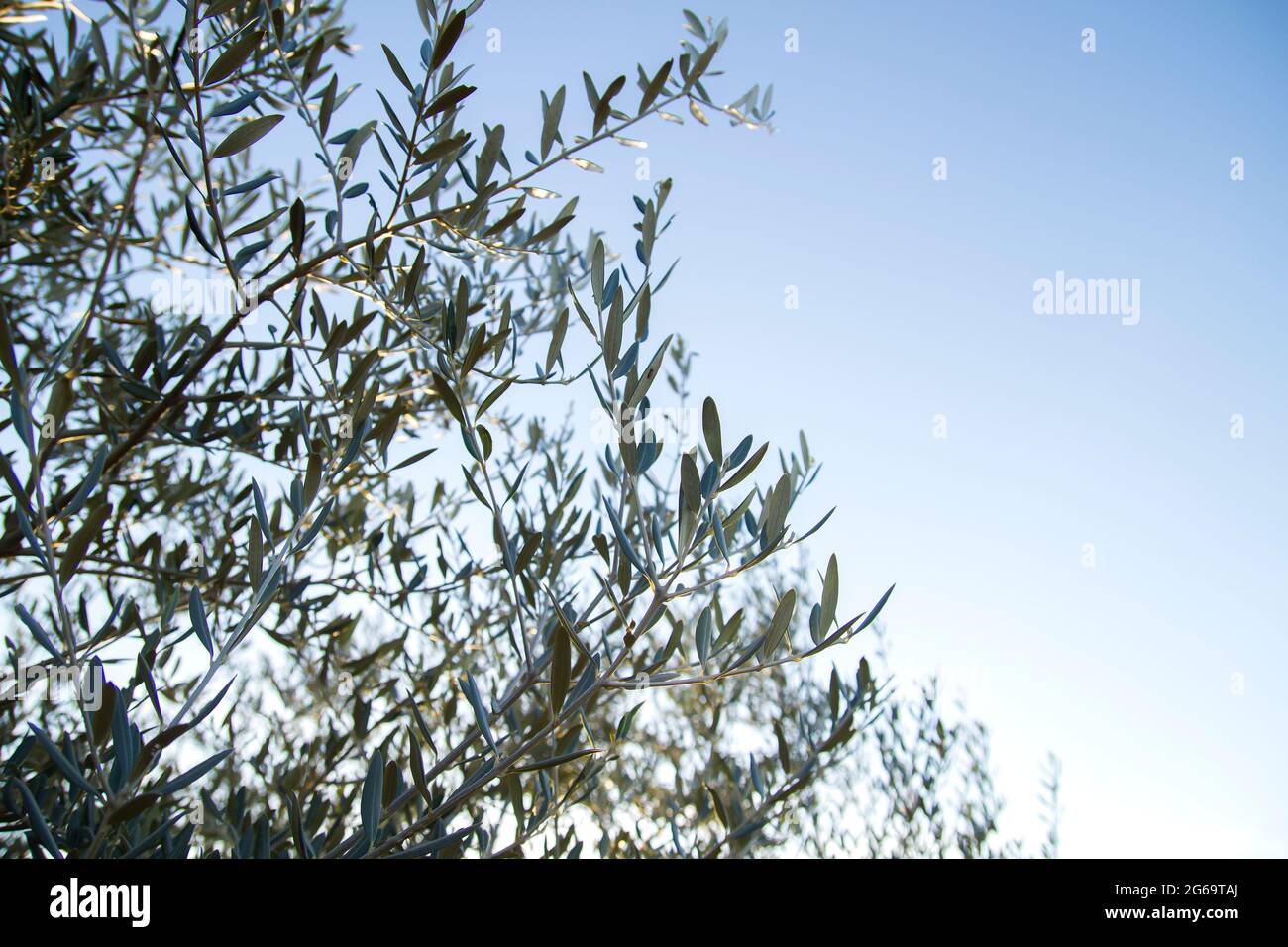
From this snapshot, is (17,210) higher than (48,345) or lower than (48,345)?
higher

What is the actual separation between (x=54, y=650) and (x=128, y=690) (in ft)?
0.54

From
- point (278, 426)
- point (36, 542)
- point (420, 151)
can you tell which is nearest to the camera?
point (36, 542)

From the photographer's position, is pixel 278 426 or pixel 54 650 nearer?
pixel 54 650

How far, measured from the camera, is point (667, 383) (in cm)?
370

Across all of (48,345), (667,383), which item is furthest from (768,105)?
(48,345)

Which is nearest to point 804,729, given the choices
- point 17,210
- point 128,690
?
point 128,690

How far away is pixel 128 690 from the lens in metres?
1.48
